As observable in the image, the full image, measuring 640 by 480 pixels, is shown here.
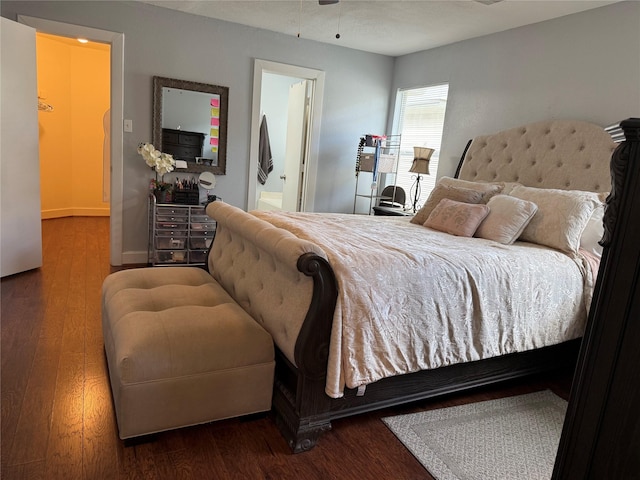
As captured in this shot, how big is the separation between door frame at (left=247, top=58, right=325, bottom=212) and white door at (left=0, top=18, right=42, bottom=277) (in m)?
1.94

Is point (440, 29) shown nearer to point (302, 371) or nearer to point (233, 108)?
point (233, 108)

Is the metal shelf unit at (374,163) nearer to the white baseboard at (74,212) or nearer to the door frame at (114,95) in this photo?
the door frame at (114,95)

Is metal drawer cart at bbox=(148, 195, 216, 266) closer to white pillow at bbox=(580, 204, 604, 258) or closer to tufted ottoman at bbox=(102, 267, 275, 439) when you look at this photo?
tufted ottoman at bbox=(102, 267, 275, 439)

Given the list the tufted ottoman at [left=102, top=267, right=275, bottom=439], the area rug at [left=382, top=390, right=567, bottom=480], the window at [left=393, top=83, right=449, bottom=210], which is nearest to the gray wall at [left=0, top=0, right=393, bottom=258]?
the window at [left=393, top=83, right=449, bottom=210]

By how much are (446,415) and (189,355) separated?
131 cm

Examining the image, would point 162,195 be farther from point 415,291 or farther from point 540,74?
point 540,74

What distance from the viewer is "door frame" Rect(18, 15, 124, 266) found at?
3.76 metres

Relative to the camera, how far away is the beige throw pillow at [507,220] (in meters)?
2.72

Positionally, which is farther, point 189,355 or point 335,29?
point 335,29

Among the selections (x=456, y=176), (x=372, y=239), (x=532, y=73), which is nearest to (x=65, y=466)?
(x=372, y=239)

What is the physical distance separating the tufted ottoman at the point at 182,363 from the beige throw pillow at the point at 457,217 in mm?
1537

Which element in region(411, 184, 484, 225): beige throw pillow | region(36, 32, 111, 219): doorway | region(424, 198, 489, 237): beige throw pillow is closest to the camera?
region(424, 198, 489, 237): beige throw pillow

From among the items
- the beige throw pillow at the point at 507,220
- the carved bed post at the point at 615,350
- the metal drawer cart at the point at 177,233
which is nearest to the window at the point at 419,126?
the beige throw pillow at the point at 507,220

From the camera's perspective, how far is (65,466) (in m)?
1.66
